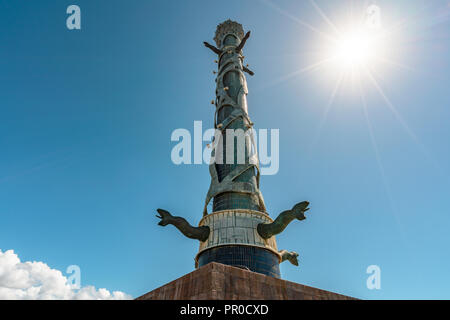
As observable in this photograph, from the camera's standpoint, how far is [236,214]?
1036 inches

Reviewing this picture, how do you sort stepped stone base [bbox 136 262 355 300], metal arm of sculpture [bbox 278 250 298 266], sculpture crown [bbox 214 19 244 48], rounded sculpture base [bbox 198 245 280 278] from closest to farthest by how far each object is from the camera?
1. stepped stone base [bbox 136 262 355 300]
2. rounded sculpture base [bbox 198 245 280 278]
3. metal arm of sculpture [bbox 278 250 298 266]
4. sculpture crown [bbox 214 19 244 48]

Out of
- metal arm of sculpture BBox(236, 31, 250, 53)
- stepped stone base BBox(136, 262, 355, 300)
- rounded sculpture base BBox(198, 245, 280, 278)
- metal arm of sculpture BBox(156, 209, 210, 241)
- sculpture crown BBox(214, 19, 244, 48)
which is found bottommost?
stepped stone base BBox(136, 262, 355, 300)

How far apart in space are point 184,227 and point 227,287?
14.0 meters

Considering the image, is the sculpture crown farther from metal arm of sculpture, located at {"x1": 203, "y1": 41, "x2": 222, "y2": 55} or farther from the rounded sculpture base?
the rounded sculpture base

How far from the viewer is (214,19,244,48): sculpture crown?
1887 inches

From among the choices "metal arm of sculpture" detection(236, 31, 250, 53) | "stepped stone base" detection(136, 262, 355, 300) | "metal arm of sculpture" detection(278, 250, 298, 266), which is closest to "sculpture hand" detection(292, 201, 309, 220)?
"metal arm of sculpture" detection(278, 250, 298, 266)

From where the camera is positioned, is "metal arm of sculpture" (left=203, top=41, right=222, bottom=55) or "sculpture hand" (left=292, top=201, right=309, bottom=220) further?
"metal arm of sculpture" (left=203, top=41, right=222, bottom=55)

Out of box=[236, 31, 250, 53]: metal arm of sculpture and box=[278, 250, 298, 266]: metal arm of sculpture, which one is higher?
box=[236, 31, 250, 53]: metal arm of sculpture

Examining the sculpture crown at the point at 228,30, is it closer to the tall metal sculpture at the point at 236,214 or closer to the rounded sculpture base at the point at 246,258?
the tall metal sculpture at the point at 236,214

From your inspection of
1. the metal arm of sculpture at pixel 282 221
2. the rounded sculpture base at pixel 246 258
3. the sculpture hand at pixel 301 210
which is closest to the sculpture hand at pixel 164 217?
the rounded sculpture base at pixel 246 258

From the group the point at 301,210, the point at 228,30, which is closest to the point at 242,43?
the point at 228,30
